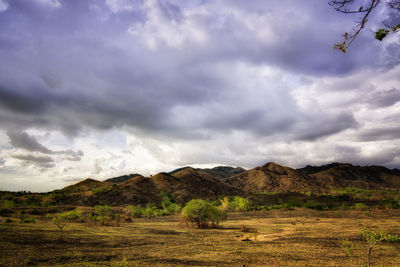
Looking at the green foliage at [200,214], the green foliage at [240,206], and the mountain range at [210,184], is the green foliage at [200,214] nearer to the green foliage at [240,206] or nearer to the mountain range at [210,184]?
the green foliage at [240,206]

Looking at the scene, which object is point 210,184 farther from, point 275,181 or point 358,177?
point 358,177

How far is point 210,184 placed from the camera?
135 meters

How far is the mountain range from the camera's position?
3821 inches

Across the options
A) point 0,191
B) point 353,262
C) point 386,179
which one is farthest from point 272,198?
point 386,179

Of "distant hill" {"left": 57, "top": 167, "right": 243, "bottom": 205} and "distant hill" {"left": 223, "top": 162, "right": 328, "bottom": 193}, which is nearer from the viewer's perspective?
"distant hill" {"left": 57, "top": 167, "right": 243, "bottom": 205}

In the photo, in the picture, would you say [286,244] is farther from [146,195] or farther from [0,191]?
[0,191]

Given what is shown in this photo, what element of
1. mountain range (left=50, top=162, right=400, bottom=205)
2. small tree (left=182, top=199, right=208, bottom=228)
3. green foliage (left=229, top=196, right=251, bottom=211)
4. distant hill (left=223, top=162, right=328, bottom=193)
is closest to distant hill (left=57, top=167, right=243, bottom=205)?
mountain range (left=50, top=162, right=400, bottom=205)

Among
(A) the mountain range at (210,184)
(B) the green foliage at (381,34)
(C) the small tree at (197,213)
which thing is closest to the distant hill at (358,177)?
(A) the mountain range at (210,184)

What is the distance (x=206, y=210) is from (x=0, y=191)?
10412 centimetres

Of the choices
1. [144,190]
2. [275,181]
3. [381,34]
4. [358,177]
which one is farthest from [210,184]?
[381,34]

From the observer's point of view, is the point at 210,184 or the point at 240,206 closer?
the point at 240,206

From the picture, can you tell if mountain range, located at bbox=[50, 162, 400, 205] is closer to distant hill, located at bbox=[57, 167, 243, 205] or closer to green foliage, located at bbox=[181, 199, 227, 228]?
distant hill, located at bbox=[57, 167, 243, 205]

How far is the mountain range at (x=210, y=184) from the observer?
97.1 m

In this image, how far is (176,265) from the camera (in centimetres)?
1652
